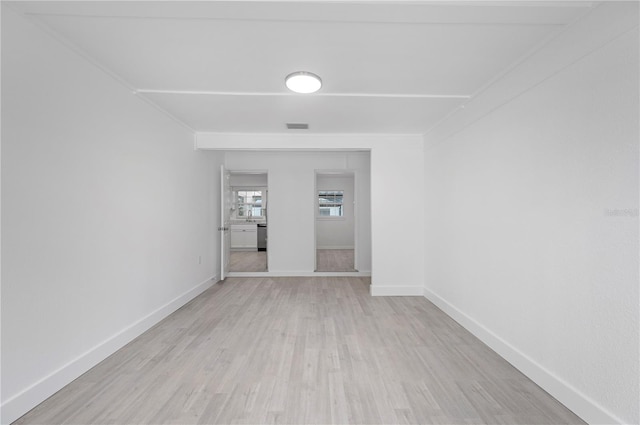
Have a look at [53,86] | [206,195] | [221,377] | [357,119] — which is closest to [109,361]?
[221,377]

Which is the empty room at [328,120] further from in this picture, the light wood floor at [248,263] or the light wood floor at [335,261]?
the light wood floor at [335,261]

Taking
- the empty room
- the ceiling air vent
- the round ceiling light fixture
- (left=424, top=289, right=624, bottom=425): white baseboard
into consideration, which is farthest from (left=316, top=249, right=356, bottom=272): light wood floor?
the round ceiling light fixture

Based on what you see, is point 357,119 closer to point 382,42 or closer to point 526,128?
point 382,42

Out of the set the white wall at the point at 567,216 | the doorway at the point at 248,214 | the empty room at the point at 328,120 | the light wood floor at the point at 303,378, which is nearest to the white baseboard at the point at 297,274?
the empty room at the point at 328,120

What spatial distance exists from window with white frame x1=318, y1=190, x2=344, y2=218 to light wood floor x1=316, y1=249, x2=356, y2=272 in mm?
1312

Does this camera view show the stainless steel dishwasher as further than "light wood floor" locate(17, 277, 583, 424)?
Yes

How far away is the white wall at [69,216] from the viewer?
1634mm

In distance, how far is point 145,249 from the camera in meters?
2.89

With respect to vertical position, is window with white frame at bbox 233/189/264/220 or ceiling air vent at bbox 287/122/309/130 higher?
ceiling air vent at bbox 287/122/309/130

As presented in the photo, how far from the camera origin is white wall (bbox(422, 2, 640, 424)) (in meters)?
1.47

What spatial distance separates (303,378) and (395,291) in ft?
8.15

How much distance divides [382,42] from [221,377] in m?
2.62

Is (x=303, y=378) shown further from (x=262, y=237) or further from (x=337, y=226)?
(x=337, y=226)

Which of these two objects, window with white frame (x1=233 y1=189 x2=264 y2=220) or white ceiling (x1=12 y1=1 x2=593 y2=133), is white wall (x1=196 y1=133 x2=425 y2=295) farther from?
window with white frame (x1=233 y1=189 x2=264 y2=220)
